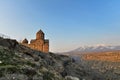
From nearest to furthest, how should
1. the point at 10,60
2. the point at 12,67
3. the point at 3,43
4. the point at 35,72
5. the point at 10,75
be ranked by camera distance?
the point at 10,75, the point at 12,67, the point at 35,72, the point at 10,60, the point at 3,43

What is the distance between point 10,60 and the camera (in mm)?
28031

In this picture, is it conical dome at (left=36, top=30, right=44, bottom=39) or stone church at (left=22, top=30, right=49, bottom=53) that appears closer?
stone church at (left=22, top=30, right=49, bottom=53)

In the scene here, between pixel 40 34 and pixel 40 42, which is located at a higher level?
pixel 40 34

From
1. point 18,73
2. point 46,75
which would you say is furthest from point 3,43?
point 18,73

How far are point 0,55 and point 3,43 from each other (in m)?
13.1

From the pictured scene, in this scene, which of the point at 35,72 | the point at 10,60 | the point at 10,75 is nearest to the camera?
the point at 10,75

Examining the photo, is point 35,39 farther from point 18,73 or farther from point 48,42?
point 18,73

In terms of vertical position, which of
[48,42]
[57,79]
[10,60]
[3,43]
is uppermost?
[48,42]

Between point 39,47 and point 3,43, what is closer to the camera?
point 3,43

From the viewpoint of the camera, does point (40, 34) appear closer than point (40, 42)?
No

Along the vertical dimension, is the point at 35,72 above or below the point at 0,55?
below

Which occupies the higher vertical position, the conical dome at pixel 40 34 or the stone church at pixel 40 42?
the conical dome at pixel 40 34

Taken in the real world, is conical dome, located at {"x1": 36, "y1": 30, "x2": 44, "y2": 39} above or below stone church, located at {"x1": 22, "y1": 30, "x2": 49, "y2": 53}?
above

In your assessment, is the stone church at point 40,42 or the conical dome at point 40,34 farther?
the conical dome at point 40,34
